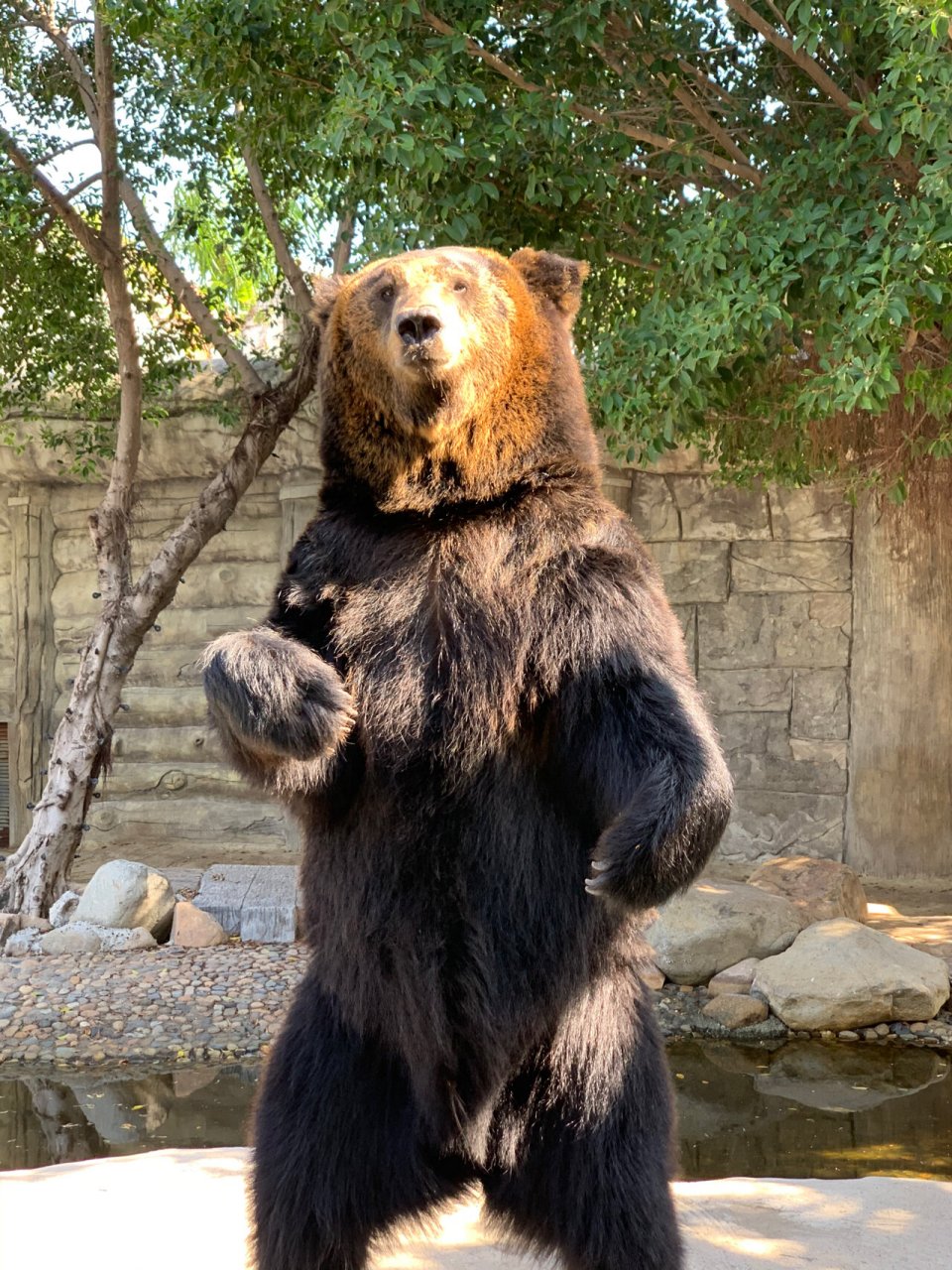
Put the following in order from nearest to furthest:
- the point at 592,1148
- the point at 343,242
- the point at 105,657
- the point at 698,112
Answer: the point at 592,1148 → the point at 698,112 → the point at 105,657 → the point at 343,242

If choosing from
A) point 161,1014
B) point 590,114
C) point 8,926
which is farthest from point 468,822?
point 8,926

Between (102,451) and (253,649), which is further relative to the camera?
(102,451)

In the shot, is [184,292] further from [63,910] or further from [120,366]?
[63,910]

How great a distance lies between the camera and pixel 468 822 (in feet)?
6.34

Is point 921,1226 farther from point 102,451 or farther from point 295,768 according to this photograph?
point 102,451

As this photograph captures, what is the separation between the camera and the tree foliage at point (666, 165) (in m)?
4.61

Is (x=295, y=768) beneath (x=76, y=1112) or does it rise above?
above

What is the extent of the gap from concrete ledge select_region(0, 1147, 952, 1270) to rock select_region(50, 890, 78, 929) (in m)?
4.01

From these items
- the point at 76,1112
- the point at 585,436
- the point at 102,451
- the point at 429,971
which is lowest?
the point at 76,1112

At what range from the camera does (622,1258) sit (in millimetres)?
1904

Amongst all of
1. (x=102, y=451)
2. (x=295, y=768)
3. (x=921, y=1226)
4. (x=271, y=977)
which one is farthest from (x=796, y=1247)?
(x=102, y=451)

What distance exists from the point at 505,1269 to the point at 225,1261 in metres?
0.58

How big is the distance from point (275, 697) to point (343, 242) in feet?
20.2

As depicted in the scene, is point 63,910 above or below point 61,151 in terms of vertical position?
below
